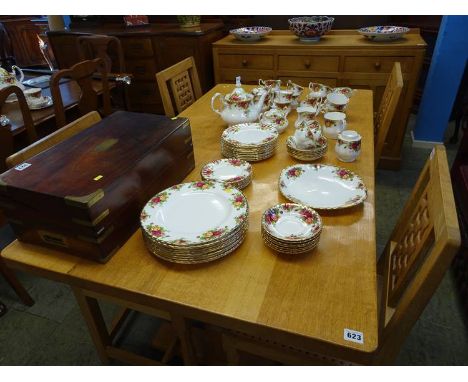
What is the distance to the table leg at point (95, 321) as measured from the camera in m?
1.04

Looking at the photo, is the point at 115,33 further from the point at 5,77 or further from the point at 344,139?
the point at 344,139

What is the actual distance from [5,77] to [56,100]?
0.50 m

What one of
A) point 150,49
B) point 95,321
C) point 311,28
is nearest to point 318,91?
point 311,28

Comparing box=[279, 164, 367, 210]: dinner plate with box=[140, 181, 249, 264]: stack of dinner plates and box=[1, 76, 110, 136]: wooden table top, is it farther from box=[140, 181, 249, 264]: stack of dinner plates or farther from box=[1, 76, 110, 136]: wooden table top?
box=[1, 76, 110, 136]: wooden table top

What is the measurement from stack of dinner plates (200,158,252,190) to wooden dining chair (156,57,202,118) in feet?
2.44

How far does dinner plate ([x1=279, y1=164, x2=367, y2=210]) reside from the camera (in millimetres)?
919

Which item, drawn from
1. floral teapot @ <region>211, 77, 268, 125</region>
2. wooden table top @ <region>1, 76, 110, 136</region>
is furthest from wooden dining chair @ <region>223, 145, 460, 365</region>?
wooden table top @ <region>1, 76, 110, 136</region>

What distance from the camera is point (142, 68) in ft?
9.30

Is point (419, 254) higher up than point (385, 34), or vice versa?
point (385, 34)

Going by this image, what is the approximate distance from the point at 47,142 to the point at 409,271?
105 cm

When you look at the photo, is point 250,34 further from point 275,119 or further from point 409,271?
point 409,271

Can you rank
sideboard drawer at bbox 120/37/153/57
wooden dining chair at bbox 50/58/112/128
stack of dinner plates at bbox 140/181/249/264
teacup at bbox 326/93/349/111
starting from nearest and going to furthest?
stack of dinner plates at bbox 140/181/249/264 → teacup at bbox 326/93/349/111 → wooden dining chair at bbox 50/58/112/128 → sideboard drawer at bbox 120/37/153/57

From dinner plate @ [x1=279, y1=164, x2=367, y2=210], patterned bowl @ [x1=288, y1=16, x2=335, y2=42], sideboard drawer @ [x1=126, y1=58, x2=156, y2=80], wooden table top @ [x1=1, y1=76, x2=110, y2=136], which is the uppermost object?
patterned bowl @ [x1=288, y1=16, x2=335, y2=42]

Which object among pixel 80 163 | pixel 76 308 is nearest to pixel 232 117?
pixel 80 163
